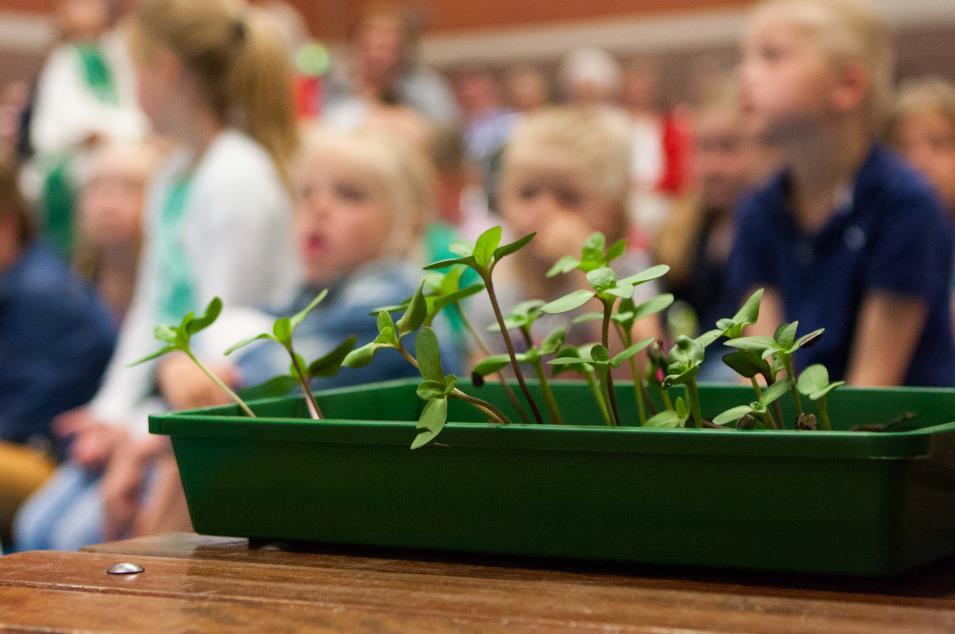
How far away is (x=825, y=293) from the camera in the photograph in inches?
76.6

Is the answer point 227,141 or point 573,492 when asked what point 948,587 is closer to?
point 573,492

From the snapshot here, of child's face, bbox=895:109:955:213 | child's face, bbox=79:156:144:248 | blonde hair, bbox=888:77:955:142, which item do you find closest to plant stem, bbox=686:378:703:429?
child's face, bbox=895:109:955:213

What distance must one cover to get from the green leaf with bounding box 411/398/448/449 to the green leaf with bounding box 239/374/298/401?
7.0 inches

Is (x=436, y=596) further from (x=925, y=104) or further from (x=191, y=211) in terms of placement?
(x=925, y=104)

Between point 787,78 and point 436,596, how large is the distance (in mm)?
1471

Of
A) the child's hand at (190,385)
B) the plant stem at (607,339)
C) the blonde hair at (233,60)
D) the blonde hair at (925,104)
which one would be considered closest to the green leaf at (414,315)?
the plant stem at (607,339)

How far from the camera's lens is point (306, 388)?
932mm

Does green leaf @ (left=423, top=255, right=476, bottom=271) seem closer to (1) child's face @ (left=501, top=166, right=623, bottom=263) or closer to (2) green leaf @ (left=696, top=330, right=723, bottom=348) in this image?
(2) green leaf @ (left=696, top=330, right=723, bottom=348)

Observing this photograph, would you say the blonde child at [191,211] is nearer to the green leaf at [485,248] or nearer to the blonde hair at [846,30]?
the blonde hair at [846,30]

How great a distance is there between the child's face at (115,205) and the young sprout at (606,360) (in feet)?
8.01

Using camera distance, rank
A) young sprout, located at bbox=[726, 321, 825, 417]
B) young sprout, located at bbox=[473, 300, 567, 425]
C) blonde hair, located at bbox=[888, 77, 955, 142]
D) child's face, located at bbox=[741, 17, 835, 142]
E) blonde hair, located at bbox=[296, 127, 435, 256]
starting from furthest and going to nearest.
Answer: blonde hair, located at bbox=[888, 77, 955, 142], blonde hair, located at bbox=[296, 127, 435, 256], child's face, located at bbox=[741, 17, 835, 142], young sprout, located at bbox=[473, 300, 567, 425], young sprout, located at bbox=[726, 321, 825, 417]

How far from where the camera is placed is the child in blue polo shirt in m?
1.87

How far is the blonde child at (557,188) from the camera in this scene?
2.26 meters

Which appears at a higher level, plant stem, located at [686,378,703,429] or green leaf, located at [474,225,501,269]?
green leaf, located at [474,225,501,269]
